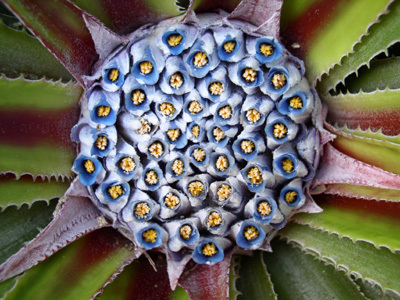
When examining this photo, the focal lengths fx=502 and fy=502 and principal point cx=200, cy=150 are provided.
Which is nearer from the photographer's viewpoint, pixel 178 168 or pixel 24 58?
pixel 178 168

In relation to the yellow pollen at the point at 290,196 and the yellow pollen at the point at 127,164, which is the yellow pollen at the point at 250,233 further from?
the yellow pollen at the point at 127,164

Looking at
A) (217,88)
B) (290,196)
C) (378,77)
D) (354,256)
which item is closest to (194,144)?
(217,88)

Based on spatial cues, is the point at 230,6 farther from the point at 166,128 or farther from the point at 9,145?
the point at 9,145

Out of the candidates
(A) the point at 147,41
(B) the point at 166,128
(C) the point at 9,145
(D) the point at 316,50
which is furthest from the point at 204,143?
(C) the point at 9,145

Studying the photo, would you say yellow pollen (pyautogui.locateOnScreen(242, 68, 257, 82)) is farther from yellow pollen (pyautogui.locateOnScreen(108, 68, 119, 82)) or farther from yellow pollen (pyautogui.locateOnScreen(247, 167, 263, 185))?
yellow pollen (pyautogui.locateOnScreen(108, 68, 119, 82))

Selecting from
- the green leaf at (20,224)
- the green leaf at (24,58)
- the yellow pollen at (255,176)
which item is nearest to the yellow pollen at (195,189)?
the yellow pollen at (255,176)

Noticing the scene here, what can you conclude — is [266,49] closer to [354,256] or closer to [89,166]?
[89,166]

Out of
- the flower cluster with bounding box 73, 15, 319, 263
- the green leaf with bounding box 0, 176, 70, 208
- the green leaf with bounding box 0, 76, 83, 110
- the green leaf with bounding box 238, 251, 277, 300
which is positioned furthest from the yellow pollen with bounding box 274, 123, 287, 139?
the green leaf with bounding box 0, 176, 70, 208
